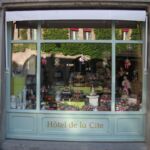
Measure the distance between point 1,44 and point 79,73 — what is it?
1.92 metres

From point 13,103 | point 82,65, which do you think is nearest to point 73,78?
point 82,65

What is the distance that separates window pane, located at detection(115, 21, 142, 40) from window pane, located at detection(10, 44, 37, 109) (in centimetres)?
202

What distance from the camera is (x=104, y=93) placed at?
1140 cm

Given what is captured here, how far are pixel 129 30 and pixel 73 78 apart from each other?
172 centimetres

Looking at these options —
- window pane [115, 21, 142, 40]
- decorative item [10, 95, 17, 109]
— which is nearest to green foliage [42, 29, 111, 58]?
window pane [115, 21, 142, 40]

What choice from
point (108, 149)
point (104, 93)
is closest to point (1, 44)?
point (104, 93)

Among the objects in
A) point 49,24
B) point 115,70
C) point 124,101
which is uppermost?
point 49,24

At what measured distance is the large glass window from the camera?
11.3m

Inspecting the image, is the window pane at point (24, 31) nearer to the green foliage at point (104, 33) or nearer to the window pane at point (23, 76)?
the window pane at point (23, 76)

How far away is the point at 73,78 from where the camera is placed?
11461mm

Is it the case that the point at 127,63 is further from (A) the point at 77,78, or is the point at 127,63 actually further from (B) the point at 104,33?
(A) the point at 77,78

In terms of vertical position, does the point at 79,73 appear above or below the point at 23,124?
above

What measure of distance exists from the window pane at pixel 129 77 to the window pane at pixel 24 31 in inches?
79.2

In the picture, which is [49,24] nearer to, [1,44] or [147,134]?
[1,44]
